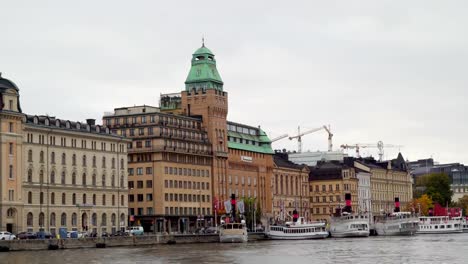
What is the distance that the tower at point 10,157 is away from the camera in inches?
6112

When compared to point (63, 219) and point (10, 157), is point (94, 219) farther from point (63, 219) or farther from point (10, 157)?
point (10, 157)

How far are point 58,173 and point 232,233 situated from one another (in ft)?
109

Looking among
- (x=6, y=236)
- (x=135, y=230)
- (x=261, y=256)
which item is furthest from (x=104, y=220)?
(x=261, y=256)

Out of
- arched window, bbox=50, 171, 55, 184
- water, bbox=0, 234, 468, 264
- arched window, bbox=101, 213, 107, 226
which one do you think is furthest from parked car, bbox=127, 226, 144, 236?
water, bbox=0, 234, 468, 264

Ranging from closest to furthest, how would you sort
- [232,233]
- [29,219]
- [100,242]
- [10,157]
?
[100,242], [10,157], [29,219], [232,233]

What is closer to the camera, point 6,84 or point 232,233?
point 6,84

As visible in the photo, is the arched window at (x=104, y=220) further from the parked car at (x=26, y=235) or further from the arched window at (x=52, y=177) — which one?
the parked car at (x=26, y=235)

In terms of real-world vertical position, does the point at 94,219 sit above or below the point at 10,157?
below

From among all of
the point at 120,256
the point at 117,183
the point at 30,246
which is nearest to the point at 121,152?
the point at 117,183

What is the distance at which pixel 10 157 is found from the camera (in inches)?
6191

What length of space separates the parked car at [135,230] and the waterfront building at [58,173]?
7.92ft

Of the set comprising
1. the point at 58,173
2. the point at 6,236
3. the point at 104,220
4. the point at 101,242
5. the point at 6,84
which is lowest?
the point at 101,242

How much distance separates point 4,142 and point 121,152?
120 ft

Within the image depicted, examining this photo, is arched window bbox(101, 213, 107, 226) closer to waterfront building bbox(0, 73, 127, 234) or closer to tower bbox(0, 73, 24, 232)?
waterfront building bbox(0, 73, 127, 234)
